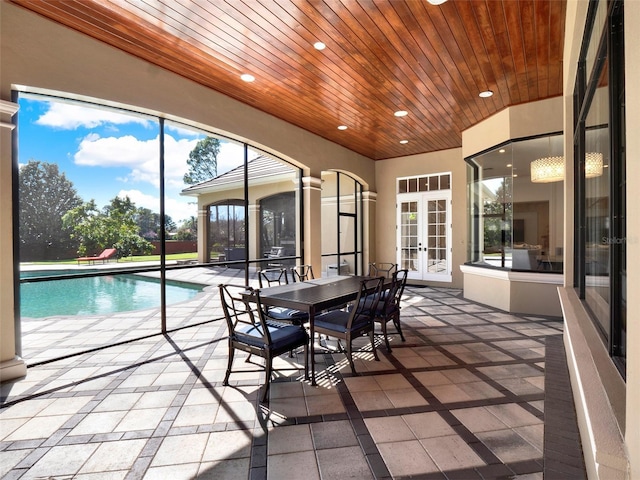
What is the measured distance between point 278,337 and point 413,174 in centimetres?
663

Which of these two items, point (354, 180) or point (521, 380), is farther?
point (354, 180)

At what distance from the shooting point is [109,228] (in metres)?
5.20

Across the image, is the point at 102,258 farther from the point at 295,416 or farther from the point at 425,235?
the point at 425,235

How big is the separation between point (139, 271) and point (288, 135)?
10.9ft

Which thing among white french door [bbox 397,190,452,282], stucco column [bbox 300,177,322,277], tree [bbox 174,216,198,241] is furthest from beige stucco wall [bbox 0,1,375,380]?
white french door [bbox 397,190,452,282]

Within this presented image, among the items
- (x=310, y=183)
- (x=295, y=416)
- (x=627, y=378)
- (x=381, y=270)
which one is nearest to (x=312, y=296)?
(x=295, y=416)

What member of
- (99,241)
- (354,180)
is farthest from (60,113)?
(354,180)

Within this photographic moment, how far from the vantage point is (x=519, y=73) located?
418 cm

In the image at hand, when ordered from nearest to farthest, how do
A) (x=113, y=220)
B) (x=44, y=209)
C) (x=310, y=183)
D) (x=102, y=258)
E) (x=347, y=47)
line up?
(x=347, y=47)
(x=44, y=209)
(x=102, y=258)
(x=113, y=220)
(x=310, y=183)

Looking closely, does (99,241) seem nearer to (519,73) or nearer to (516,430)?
(516,430)

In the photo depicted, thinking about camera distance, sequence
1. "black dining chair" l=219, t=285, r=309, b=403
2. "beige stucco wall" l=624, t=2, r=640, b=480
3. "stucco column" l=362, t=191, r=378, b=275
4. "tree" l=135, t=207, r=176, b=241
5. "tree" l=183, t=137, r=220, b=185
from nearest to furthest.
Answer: "beige stucco wall" l=624, t=2, r=640, b=480
"black dining chair" l=219, t=285, r=309, b=403
"tree" l=135, t=207, r=176, b=241
"stucco column" l=362, t=191, r=378, b=275
"tree" l=183, t=137, r=220, b=185

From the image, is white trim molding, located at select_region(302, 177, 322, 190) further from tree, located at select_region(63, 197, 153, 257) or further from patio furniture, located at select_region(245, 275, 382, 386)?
tree, located at select_region(63, 197, 153, 257)

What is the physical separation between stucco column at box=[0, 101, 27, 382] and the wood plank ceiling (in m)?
1.10

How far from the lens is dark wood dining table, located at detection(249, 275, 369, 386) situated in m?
2.90
